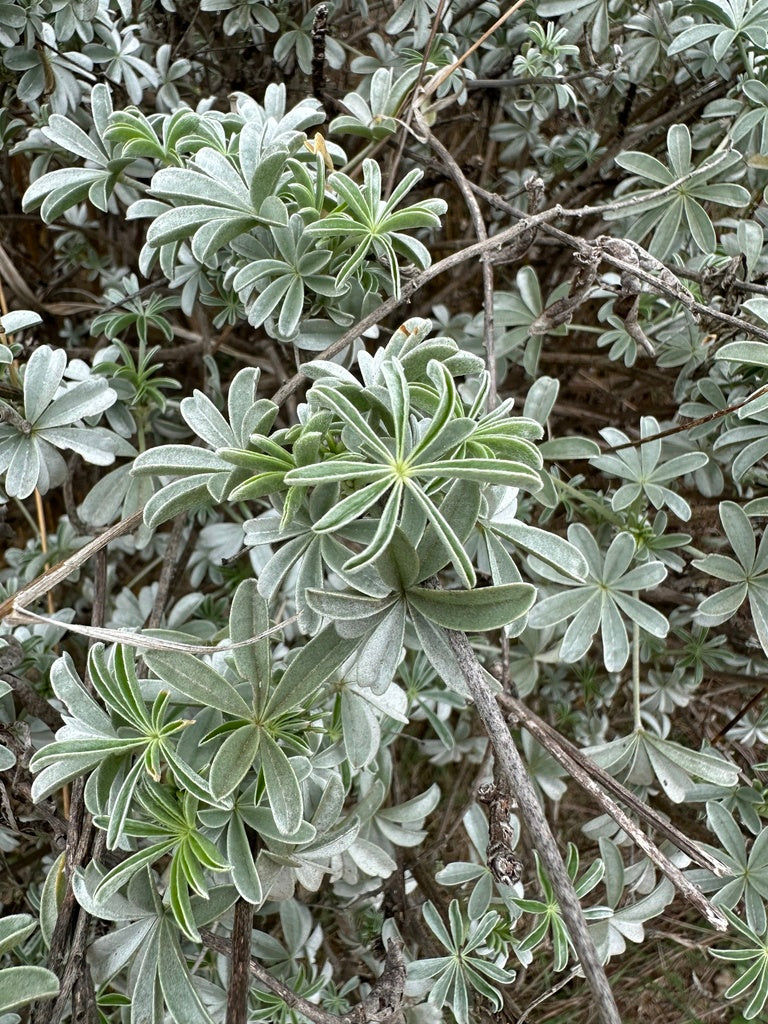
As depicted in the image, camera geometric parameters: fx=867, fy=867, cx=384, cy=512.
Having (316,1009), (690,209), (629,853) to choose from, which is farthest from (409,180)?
(629,853)

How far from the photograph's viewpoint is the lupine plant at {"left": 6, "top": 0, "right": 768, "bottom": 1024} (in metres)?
0.70

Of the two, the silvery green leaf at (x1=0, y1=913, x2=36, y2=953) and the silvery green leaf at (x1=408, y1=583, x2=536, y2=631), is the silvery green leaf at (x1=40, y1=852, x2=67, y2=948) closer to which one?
the silvery green leaf at (x1=0, y1=913, x2=36, y2=953)

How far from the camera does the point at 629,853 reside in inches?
58.1

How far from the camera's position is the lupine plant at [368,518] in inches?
27.6

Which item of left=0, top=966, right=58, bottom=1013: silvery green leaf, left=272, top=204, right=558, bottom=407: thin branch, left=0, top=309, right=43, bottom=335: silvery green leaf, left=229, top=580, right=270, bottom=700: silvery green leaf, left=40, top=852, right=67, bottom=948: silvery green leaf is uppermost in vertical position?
left=0, top=309, right=43, bottom=335: silvery green leaf

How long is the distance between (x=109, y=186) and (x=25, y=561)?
0.63m

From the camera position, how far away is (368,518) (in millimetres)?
689

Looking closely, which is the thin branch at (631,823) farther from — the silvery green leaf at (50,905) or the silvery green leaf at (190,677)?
the silvery green leaf at (50,905)

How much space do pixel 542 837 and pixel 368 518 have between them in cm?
27

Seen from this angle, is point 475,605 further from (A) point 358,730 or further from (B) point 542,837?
(A) point 358,730

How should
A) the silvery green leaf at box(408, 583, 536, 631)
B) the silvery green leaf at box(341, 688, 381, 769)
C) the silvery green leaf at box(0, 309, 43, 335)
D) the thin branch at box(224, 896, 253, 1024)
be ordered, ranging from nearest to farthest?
1. the silvery green leaf at box(408, 583, 536, 631)
2. the thin branch at box(224, 896, 253, 1024)
3. the silvery green leaf at box(341, 688, 381, 769)
4. the silvery green leaf at box(0, 309, 43, 335)

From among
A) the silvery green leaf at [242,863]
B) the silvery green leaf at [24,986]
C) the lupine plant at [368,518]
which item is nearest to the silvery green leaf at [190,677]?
the lupine plant at [368,518]

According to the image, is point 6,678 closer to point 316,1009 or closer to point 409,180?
point 316,1009

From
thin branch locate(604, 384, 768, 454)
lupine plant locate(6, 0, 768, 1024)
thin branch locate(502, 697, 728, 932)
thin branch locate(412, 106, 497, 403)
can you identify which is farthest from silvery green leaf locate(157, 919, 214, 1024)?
thin branch locate(604, 384, 768, 454)
